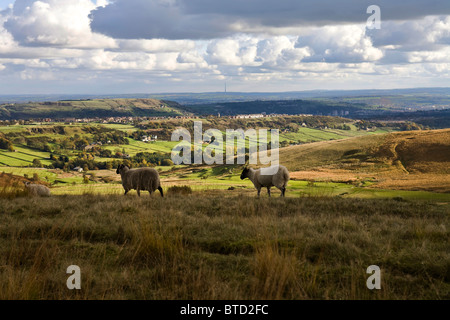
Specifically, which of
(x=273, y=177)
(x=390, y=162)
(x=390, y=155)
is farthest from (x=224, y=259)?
(x=390, y=155)

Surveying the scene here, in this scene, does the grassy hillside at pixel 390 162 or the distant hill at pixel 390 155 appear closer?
the grassy hillside at pixel 390 162

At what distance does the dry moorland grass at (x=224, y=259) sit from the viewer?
18.6 feet

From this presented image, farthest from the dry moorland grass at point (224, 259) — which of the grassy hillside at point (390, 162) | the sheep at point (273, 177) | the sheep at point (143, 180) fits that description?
the grassy hillside at point (390, 162)

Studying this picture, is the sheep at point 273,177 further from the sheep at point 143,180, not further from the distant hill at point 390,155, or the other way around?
the distant hill at point 390,155

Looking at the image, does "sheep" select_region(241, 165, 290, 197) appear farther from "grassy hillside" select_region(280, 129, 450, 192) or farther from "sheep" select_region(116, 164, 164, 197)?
"grassy hillside" select_region(280, 129, 450, 192)

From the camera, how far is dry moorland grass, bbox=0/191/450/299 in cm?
567

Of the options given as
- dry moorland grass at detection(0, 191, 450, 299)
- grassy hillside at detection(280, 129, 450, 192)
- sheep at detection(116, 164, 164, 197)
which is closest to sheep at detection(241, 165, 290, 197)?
sheep at detection(116, 164, 164, 197)

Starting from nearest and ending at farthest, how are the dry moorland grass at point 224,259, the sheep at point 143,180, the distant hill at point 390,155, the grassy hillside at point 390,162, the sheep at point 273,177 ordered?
the dry moorland grass at point 224,259 < the sheep at point 143,180 < the sheep at point 273,177 < the grassy hillside at point 390,162 < the distant hill at point 390,155

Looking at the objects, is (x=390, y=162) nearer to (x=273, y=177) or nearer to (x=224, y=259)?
(x=273, y=177)

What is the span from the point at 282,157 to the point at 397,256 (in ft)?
148

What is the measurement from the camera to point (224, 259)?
7297 mm
